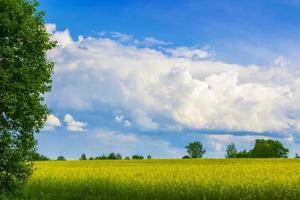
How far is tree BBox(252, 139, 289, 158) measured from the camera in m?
140

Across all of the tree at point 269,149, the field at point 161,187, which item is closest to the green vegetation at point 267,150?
the tree at point 269,149

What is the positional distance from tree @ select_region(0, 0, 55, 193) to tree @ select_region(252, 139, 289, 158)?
116740 mm

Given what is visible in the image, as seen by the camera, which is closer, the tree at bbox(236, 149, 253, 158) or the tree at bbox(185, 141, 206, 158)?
the tree at bbox(236, 149, 253, 158)

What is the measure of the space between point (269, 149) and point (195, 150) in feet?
103

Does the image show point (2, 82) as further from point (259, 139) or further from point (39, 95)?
point (259, 139)

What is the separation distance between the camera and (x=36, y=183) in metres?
34.2

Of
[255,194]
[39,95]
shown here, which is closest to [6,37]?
[39,95]

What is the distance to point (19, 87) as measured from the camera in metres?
26.8

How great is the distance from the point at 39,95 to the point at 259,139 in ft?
410

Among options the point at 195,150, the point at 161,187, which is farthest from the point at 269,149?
the point at 161,187

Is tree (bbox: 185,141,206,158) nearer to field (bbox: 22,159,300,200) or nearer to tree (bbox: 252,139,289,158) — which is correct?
tree (bbox: 252,139,289,158)

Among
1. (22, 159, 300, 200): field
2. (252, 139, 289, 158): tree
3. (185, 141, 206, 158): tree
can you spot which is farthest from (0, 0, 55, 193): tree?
(185, 141, 206, 158): tree

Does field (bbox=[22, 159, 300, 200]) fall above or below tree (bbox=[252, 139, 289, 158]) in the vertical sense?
below

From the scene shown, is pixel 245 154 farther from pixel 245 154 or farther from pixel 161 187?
pixel 161 187
